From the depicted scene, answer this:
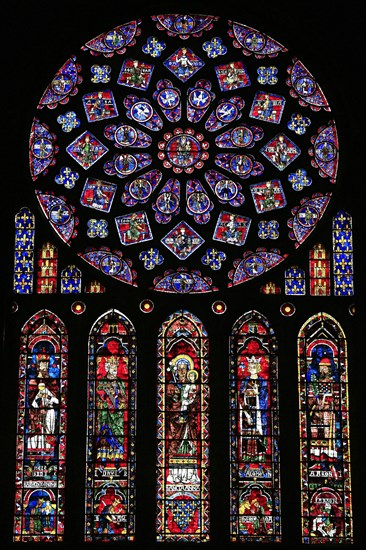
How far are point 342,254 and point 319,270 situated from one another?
435mm

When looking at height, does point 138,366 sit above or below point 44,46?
below

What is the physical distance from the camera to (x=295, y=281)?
21062mm

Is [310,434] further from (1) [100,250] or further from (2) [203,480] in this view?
(1) [100,250]

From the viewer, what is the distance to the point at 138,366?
20.6 m

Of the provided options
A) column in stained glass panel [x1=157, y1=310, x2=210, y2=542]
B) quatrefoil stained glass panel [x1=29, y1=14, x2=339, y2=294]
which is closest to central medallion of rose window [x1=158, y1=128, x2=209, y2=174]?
quatrefoil stained glass panel [x1=29, y1=14, x2=339, y2=294]

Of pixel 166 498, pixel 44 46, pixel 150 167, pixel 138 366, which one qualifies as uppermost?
pixel 44 46

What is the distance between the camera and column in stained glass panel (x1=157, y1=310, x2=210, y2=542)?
20.1 meters

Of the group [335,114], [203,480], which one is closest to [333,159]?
[335,114]

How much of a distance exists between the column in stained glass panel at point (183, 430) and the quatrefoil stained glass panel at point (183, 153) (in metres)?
0.81

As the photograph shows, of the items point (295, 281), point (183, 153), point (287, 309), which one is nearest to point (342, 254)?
point (295, 281)

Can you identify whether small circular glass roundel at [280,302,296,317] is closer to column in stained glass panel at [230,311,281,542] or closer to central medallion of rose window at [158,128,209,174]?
column in stained glass panel at [230,311,281,542]

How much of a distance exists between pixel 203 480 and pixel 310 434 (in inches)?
64.9

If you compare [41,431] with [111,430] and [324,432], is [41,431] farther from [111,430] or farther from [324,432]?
[324,432]

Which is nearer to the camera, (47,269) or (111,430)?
(111,430)
